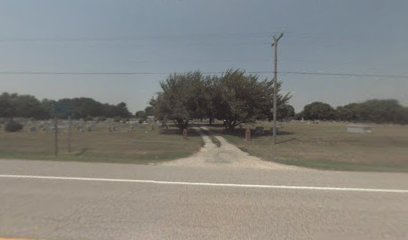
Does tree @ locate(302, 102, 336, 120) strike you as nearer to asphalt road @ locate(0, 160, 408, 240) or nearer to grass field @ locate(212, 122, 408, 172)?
grass field @ locate(212, 122, 408, 172)

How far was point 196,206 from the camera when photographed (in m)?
7.52

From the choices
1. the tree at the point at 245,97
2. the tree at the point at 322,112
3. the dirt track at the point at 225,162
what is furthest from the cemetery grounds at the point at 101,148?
the tree at the point at 322,112

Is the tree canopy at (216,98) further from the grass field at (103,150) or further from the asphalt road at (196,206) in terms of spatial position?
the asphalt road at (196,206)

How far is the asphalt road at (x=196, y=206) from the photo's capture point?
5945 millimetres

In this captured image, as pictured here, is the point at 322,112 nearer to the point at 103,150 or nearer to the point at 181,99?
the point at 181,99

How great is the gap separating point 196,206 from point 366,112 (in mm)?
151135

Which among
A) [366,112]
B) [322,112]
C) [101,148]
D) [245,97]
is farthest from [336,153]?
[322,112]

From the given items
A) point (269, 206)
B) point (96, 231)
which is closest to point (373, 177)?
point (269, 206)

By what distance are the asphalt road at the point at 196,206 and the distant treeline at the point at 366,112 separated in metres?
101

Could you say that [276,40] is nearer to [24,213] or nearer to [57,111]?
[57,111]

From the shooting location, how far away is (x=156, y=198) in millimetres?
8117

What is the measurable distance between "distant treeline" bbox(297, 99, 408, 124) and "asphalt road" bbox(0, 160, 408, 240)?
10050 cm

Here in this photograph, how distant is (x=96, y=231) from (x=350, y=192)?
18.1 ft

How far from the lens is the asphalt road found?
19.5 ft
